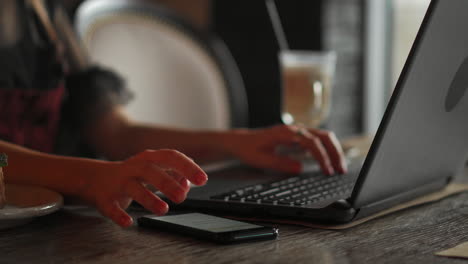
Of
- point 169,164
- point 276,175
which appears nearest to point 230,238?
point 169,164

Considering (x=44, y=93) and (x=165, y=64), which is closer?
(x=44, y=93)

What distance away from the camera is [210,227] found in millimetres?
601

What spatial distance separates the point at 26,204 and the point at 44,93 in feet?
1.91

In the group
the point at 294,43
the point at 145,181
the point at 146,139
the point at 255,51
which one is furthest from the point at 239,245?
the point at 255,51

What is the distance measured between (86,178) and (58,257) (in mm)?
169

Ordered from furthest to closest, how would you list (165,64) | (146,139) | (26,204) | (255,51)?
(255,51) → (165,64) → (146,139) → (26,204)

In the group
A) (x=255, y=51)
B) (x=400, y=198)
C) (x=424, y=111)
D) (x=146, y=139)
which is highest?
(x=424, y=111)

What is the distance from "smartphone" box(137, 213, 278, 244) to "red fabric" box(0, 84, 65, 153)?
600 millimetres

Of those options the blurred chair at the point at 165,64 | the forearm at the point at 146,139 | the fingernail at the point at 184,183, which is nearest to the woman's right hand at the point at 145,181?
the fingernail at the point at 184,183

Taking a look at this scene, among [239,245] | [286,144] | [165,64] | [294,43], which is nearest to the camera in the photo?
[239,245]

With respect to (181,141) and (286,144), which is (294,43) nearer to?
(181,141)

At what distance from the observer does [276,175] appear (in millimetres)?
986

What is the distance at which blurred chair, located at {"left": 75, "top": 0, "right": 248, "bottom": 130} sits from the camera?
1.57m

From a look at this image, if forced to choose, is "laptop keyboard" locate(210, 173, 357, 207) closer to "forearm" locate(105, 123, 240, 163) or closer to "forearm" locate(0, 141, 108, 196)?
"forearm" locate(0, 141, 108, 196)
